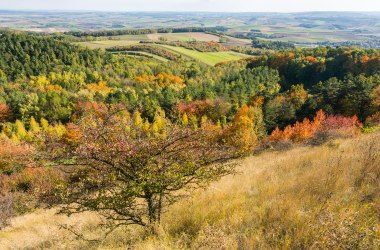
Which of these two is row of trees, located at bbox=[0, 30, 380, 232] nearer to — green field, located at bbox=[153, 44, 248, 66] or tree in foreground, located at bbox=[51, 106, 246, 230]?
tree in foreground, located at bbox=[51, 106, 246, 230]

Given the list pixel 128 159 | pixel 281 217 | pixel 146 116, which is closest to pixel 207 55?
pixel 146 116

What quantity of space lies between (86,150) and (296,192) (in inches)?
205

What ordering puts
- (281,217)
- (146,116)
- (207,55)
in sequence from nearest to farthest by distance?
(281,217) → (146,116) → (207,55)

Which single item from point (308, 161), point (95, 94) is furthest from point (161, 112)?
point (308, 161)

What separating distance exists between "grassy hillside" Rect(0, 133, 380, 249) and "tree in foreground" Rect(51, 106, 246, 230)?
3.26 feet

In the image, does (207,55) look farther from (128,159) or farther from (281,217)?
(281,217)

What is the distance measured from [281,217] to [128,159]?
345 centimetres

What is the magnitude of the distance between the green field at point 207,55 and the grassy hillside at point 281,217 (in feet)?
462

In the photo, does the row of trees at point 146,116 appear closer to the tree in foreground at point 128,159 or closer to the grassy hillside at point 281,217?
the tree in foreground at point 128,159

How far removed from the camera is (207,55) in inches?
6535

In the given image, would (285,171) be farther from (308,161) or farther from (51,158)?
(51,158)

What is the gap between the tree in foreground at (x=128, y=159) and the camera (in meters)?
6.14

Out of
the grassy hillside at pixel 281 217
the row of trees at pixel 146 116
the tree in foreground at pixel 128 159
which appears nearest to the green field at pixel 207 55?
the row of trees at pixel 146 116

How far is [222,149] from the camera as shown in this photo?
23.2 ft
